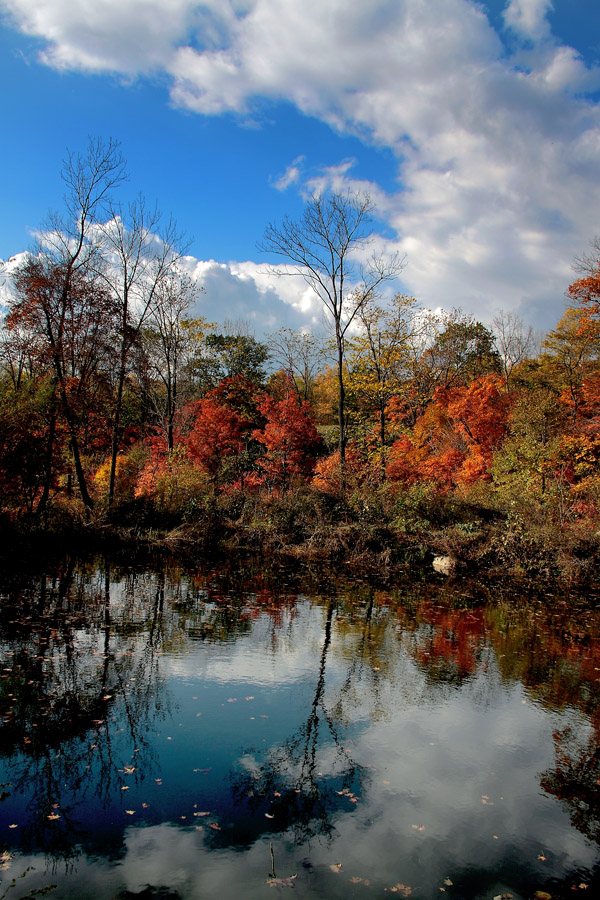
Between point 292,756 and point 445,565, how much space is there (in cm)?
1363

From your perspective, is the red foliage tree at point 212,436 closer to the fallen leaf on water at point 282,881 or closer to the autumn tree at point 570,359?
the autumn tree at point 570,359

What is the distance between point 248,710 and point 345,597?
7.26m

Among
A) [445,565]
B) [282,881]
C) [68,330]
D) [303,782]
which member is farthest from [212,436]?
[282,881]

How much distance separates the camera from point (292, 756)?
5816mm

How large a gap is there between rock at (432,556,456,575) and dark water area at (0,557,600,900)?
6.72 m

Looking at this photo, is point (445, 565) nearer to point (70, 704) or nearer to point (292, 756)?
point (292, 756)

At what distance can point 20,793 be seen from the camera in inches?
191

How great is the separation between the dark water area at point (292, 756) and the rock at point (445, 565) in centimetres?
672

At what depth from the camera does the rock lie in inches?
721

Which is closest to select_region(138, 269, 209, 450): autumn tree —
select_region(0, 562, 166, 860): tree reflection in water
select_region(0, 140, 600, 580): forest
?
select_region(0, 140, 600, 580): forest

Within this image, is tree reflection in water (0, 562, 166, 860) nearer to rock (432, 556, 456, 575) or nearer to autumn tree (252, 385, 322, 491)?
rock (432, 556, 456, 575)

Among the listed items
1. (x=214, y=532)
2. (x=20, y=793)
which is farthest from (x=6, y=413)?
(x=20, y=793)

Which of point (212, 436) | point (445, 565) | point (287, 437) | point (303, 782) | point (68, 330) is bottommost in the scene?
point (303, 782)

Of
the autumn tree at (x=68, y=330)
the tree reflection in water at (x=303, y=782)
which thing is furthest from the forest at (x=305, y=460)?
the tree reflection in water at (x=303, y=782)
